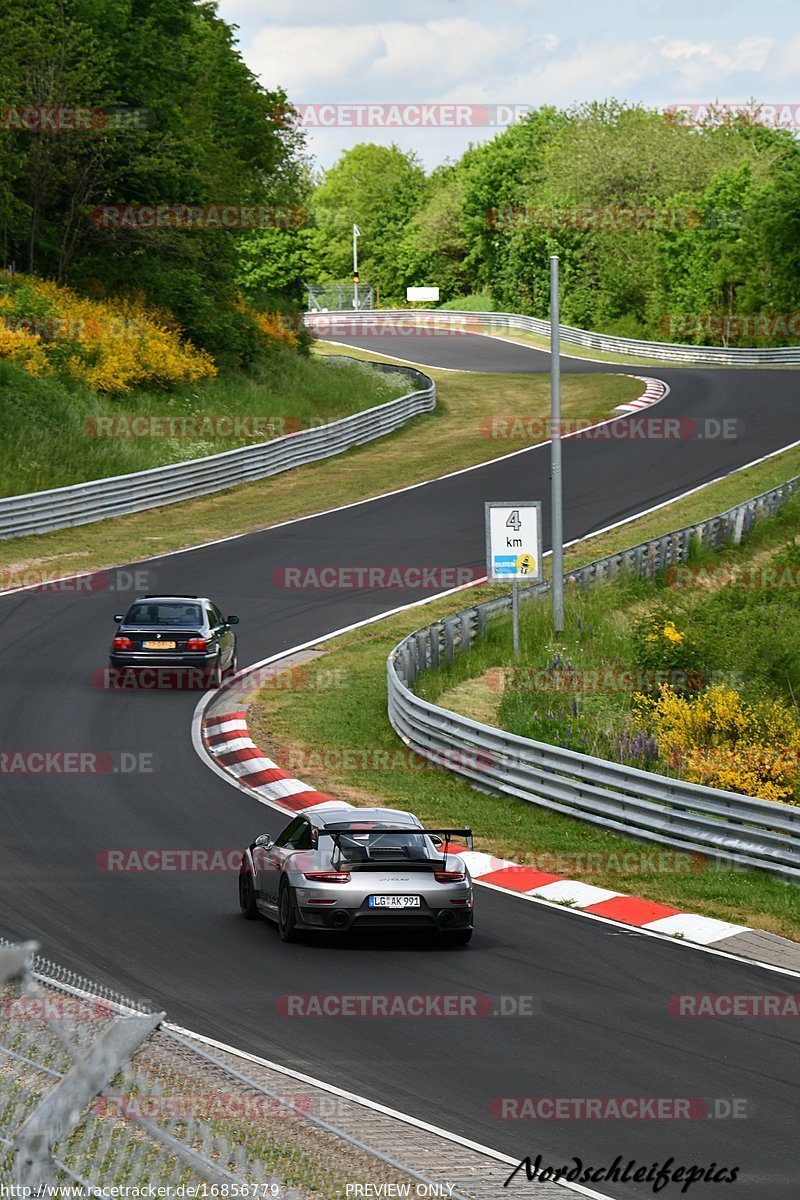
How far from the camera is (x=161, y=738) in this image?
2247cm

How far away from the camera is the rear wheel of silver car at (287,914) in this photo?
13.4 meters

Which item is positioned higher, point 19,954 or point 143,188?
point 143,188

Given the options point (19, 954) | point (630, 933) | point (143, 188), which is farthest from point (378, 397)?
point (19, 954)

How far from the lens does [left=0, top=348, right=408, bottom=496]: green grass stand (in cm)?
4088

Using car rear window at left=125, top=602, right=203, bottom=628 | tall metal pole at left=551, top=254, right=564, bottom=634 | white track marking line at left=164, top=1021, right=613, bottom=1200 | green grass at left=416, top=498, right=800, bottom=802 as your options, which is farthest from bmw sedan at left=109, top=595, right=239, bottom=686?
white track marking line at left=164, top=1021, right=613, bottom=1200

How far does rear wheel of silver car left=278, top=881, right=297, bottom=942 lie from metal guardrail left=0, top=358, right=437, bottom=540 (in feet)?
81.0

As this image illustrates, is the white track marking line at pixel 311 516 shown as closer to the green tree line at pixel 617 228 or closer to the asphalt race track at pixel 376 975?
the asphalt race track at pixel 376 975

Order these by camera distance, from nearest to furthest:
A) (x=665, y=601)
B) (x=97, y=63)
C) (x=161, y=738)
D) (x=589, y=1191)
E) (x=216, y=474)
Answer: (x=589, y=1191) < (x=161, y=738) < (x=665, y=601) < (x=216, y=474) < (x=97, y=63)

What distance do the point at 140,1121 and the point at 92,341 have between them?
1720 inches

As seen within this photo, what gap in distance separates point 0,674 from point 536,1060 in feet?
57.8

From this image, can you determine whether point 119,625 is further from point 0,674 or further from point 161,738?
point 161,738

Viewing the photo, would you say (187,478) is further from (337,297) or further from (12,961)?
(337,297)

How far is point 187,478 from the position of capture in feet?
139

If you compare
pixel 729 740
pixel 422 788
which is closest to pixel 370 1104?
pixel 422 788
